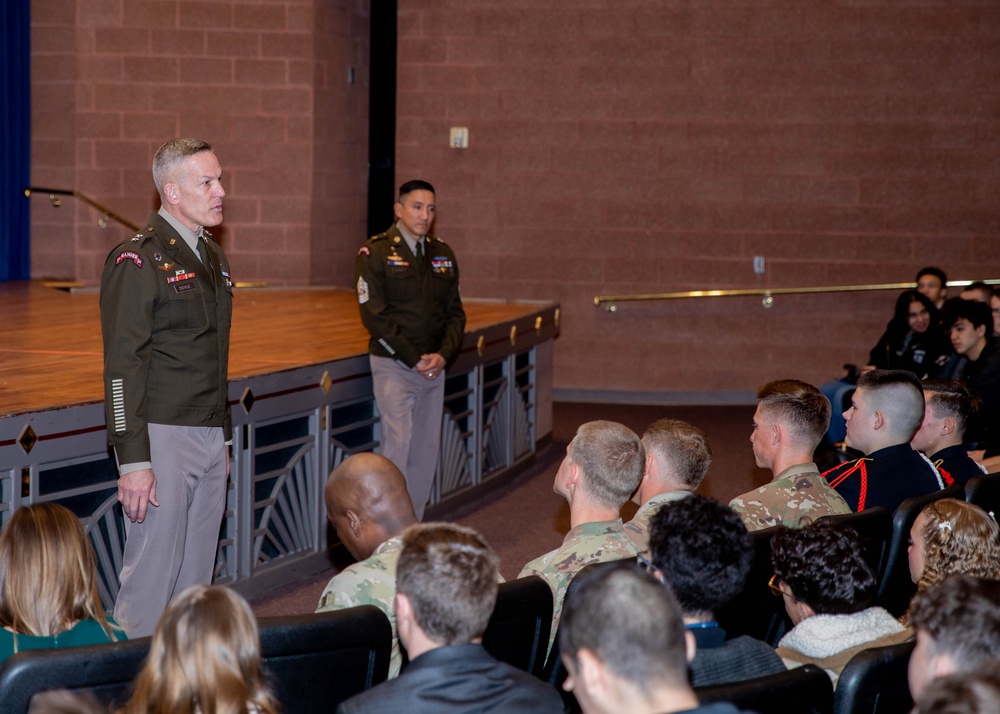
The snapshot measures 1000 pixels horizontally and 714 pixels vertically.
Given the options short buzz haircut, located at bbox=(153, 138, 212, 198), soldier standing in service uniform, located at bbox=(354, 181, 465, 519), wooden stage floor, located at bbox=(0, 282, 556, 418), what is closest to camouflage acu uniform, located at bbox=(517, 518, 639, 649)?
short buzz haircut, located at bbox=(153, 138, 212, 198)

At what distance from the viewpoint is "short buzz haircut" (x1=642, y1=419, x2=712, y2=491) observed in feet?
9.78

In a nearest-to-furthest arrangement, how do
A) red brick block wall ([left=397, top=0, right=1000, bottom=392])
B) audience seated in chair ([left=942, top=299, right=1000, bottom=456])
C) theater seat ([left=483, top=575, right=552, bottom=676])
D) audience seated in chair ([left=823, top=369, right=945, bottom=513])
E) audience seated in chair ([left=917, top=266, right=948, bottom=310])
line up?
theater seat ([left=483, top=575, right=552, bottom=676])
audience seated in chair ([left=823, top=369, right=945, bottom=513])
audience seated in chair ([left=942, top=299, right=1000, bottom=456])
audience seated in chair ([left=917, top=266, right=948, bottom=310])
red brick block wall ([left=397, top=0, right=1000, bottom=392])

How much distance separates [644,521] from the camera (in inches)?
109

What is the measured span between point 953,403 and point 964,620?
7.25 feet

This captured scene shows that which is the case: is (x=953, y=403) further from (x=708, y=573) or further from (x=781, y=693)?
(x=781, y=693)

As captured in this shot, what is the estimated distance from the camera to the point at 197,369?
3045 millimetres

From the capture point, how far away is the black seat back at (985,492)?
315 cm

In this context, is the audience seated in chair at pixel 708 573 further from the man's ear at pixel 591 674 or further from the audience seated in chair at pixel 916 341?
Answer: the audience seated in chair at pixel 916 341

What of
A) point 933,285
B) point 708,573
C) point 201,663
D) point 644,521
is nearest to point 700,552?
point 708,573

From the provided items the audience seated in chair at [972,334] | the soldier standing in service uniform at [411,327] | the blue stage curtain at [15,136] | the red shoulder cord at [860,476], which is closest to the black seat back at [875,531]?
the red shoulder cord at [860,476]

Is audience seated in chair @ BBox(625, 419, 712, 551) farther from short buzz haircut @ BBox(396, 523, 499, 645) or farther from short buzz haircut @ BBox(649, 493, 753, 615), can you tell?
short buzz haircut @ BBox(396, 523, 499, 645)

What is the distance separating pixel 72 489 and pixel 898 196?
6648 mm

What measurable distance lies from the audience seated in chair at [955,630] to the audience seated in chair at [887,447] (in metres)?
1.67

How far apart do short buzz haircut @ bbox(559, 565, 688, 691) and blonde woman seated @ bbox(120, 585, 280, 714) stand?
0.47 metres
